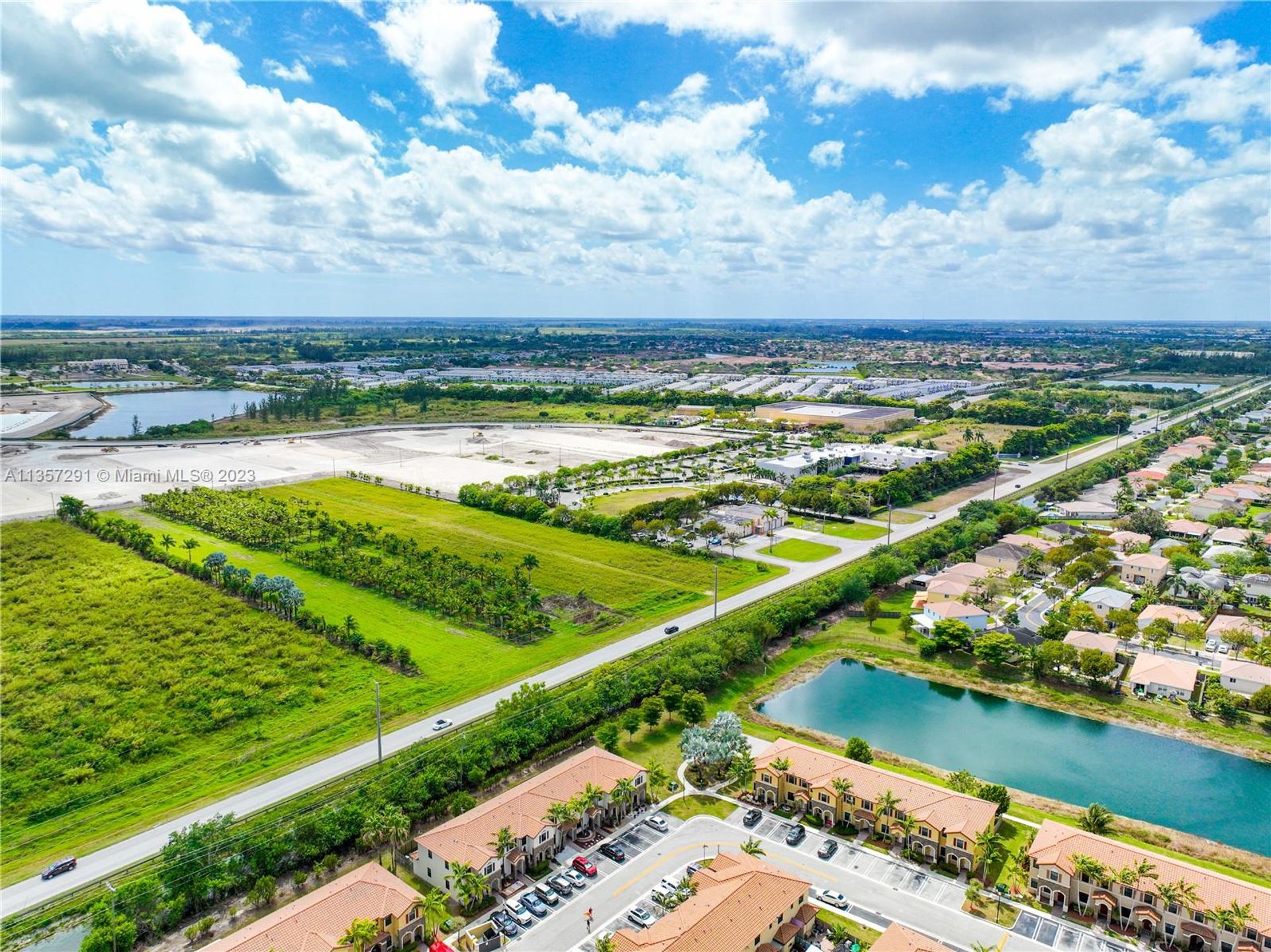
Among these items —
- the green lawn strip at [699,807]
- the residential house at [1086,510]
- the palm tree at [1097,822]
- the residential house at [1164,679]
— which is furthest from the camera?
the residential house at [1086,510]

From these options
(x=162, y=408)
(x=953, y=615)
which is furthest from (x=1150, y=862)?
(x=162, y=408)

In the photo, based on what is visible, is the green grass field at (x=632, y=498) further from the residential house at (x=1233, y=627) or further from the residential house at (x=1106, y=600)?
the residential house at (x=1233, y=627)

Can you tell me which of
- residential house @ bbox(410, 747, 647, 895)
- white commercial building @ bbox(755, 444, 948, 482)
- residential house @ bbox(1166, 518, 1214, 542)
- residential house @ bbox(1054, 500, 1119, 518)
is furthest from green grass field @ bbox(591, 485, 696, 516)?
residential house @ bbox(1166, 518, 1214, 542)

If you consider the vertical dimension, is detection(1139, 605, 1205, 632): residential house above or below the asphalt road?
above

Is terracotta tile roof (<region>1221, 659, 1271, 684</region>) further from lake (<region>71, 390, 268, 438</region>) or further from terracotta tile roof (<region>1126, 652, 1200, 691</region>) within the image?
lake (<region>71, 390, 268, 438</region>)

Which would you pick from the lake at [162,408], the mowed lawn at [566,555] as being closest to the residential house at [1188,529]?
the mowed lawn at [566,555]

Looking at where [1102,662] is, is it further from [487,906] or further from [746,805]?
[487,906]

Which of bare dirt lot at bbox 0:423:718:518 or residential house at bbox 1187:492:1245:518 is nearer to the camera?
residential house at bbox 1187:492:1245:518

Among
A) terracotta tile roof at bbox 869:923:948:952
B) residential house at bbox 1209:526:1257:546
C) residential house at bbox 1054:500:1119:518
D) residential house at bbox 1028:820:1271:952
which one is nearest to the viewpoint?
terracotta tile roof at bbox 869:923:948:952
